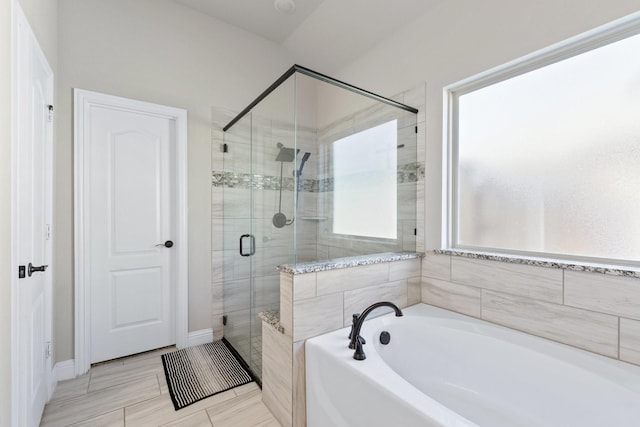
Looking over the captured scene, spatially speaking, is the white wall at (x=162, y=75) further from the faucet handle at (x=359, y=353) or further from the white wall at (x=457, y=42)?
the faucet handle at (x=359, y=353)

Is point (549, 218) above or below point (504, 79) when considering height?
below

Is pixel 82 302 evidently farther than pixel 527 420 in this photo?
Yes

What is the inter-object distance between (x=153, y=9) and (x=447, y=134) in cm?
268

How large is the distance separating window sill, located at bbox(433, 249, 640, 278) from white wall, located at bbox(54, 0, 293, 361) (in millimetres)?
2183

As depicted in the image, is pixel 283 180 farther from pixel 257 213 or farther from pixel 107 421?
pixel 107 421

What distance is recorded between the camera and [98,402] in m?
1.83

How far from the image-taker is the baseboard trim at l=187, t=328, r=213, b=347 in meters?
2.58

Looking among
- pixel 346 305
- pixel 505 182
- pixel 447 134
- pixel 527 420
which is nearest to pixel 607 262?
pixel 505 182

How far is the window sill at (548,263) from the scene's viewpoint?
1.33m

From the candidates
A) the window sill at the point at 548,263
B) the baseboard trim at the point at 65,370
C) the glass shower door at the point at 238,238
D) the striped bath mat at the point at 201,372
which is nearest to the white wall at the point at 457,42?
the window sill at the point at 548,263

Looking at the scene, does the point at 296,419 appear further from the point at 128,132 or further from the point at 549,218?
the point at 128,132

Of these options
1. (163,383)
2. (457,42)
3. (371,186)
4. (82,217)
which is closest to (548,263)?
(371,186)

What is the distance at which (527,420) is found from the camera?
1350 mm

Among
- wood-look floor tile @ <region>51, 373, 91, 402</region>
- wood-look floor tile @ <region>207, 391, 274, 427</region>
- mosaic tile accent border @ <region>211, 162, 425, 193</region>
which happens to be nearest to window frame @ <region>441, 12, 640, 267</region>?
mosaic tile accent border @ <region>211, 162, 425, 193</region>
